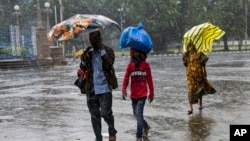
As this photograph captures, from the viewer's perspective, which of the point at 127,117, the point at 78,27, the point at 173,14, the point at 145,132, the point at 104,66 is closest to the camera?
the point at 104,66

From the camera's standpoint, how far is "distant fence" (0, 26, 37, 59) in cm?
3476

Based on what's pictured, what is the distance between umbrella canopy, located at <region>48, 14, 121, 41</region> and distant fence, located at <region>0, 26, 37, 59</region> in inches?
1119

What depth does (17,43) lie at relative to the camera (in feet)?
116

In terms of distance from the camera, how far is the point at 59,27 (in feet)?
22.9

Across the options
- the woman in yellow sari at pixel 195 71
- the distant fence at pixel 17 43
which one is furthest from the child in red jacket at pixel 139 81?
the distant fence at pixel 17 43

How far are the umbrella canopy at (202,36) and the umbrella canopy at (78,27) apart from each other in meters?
3.31

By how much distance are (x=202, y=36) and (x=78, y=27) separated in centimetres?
404

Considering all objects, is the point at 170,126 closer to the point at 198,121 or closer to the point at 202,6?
the point at 198,121

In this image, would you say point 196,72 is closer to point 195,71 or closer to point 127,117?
point 195,71

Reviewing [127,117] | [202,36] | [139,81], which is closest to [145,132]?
[139,81]

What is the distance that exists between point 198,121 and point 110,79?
2.83 metres

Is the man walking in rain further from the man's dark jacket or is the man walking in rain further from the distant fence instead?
the distant fence

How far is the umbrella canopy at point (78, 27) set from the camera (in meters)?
6.68

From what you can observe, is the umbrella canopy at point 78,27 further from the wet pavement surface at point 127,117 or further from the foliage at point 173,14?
the foliage at point 173,14
